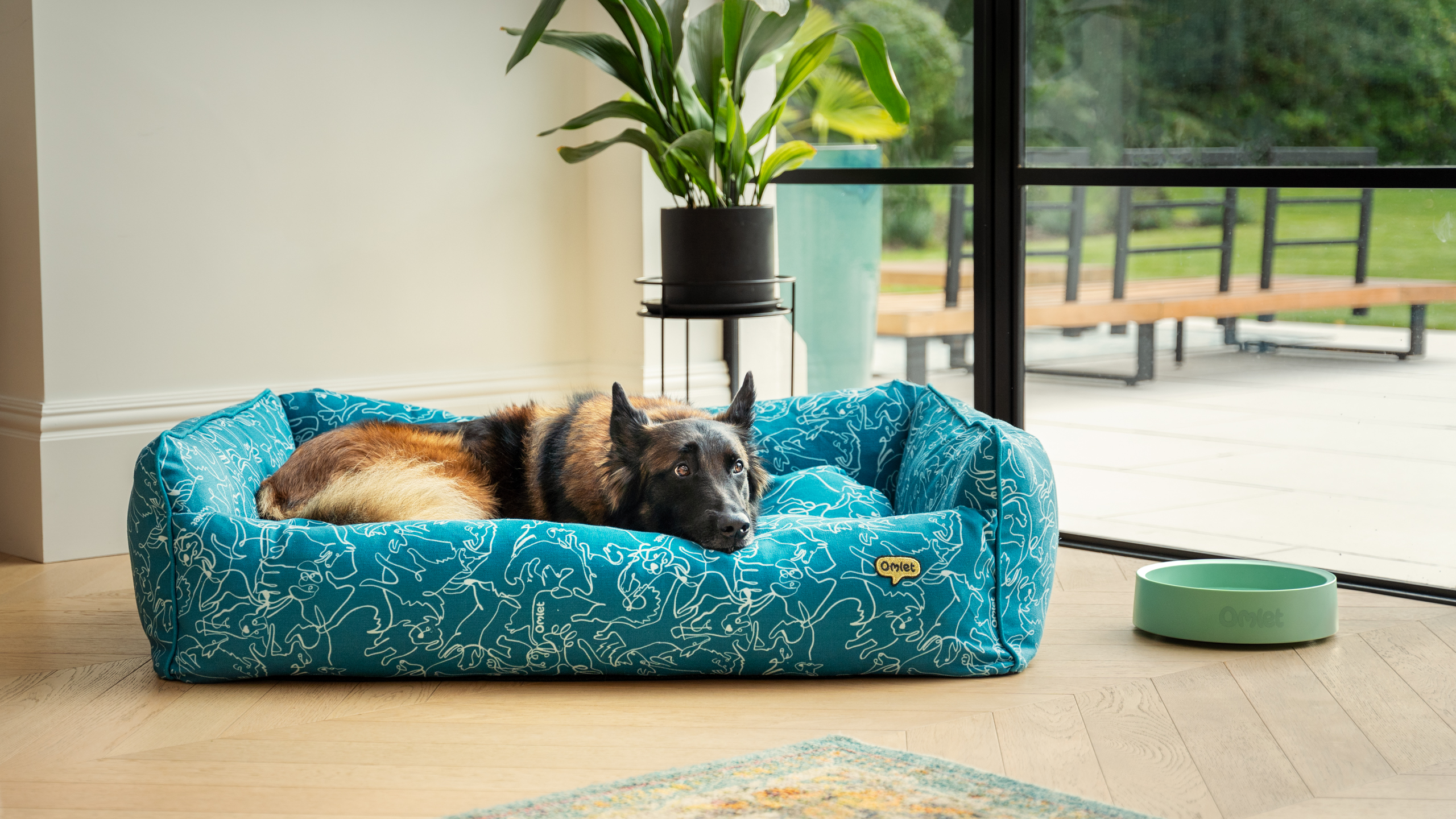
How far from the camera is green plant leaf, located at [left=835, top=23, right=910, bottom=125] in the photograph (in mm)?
3529

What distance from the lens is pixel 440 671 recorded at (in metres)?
2.58

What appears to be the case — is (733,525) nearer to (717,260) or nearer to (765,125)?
(717,260)

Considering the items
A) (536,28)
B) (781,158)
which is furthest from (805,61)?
(536,28)

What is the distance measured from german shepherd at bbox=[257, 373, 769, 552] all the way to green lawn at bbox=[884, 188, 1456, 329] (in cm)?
142

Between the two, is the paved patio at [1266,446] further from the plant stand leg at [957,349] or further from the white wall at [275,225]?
the white wall at [275,225]

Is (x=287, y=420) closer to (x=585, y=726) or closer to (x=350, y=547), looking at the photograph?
(x=350, y=547)

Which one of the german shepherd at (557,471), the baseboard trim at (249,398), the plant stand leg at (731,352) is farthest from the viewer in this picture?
the plant stand leg at (731,352)

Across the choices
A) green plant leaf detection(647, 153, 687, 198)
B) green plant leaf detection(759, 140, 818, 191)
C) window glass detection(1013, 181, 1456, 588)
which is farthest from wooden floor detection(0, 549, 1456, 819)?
green plant leaf detection(647, 153, 687, 198)

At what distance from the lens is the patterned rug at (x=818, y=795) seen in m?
1.91

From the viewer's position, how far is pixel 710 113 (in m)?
3.66

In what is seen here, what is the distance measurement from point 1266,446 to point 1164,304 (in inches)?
19.0

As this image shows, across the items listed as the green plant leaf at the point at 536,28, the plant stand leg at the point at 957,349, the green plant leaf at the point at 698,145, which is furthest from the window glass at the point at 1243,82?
the green plant leaf at the point at 536,28

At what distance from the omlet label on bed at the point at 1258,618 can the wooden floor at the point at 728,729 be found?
0.19ft

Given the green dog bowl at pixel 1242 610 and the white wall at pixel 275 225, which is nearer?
the green dog bowl at pixel 1242 610
